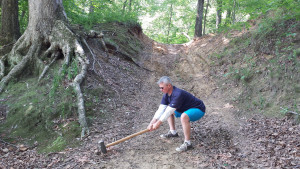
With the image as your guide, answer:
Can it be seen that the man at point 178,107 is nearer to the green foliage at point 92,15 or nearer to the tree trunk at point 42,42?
the tree trunk at point 42,42

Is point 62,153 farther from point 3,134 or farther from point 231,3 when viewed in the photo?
point 231,3

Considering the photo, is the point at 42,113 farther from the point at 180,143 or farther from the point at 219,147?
the point at 219,147

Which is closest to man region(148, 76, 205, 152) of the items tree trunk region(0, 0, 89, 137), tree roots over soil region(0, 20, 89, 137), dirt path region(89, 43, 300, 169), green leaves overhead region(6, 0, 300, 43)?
dirt path region(89, 43, 300, 169)

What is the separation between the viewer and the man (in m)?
4.02

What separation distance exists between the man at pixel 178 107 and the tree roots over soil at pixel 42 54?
3173 millimetres

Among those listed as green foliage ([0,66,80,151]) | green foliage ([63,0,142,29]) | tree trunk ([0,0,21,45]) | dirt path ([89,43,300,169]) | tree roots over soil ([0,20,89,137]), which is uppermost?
green foliage ([63,0,142,29])

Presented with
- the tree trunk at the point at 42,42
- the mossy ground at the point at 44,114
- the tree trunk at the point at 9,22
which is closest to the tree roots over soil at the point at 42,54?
the tree trunk at the point at 42,42

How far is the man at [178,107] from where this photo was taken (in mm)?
4020

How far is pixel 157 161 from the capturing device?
12.1ft

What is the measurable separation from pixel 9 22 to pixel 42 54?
2.39 m

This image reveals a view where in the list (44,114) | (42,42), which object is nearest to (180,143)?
(44,114)

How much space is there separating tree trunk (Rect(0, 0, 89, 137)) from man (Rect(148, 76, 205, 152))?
12.6 ft

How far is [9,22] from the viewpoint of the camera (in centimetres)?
811

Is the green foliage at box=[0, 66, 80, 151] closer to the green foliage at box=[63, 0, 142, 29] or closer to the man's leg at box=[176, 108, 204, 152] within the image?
the man's leg at box=[176, 108, 204, 152]
